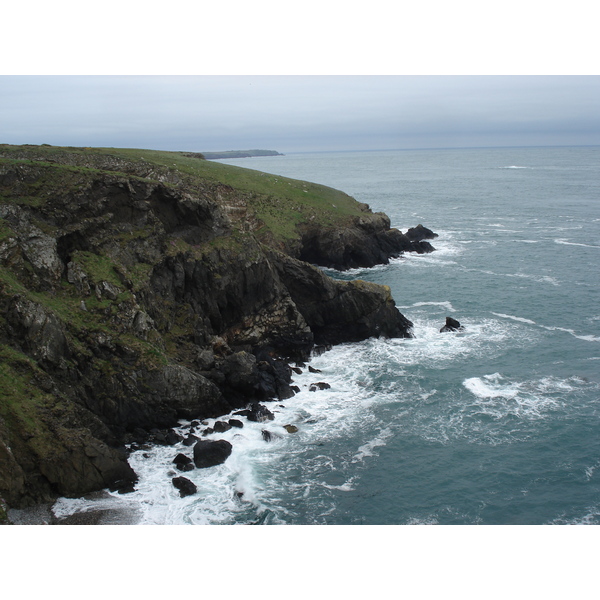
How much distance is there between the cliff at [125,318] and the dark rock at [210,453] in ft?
11.7

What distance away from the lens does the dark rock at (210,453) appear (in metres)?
30.3

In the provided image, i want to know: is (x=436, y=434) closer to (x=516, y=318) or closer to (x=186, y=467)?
(x=186, y=467)

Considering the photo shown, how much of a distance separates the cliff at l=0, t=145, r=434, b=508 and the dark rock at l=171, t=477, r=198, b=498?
263 centimetres

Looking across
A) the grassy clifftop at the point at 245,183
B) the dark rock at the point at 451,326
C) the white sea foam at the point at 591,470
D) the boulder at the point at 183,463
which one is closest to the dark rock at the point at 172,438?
the boulder at the point at 183,463

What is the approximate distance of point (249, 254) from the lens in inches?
1837

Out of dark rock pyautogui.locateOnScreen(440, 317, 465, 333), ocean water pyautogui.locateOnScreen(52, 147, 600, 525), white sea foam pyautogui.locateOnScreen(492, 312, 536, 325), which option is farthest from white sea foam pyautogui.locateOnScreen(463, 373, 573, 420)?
white sea foam pyautogui.locateOnScreen(492, 312, 536, 325)

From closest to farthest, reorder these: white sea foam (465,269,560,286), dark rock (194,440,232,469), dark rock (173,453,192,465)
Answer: dark rock (173,453,192,465) → dark rock (194,440,232,469) → white sea foam (465,269,560,286)

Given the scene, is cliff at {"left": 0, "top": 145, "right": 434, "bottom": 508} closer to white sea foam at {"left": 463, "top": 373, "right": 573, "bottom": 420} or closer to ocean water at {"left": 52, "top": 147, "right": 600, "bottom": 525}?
ocean water at {"left": 52, "top": 147, "right": 600, "bottom": 525}

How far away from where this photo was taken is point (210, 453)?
30.7 m

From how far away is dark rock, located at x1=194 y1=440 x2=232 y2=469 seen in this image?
99.5ft

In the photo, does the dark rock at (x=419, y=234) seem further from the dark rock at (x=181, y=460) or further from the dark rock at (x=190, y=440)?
the dark rock at (x=181, y=460)

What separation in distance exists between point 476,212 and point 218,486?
367 ft

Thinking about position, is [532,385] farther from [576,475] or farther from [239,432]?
[239,432]

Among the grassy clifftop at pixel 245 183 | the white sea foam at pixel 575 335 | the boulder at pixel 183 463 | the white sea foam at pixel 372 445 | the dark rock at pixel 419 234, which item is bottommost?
the white sea foam at pixel 372 445
